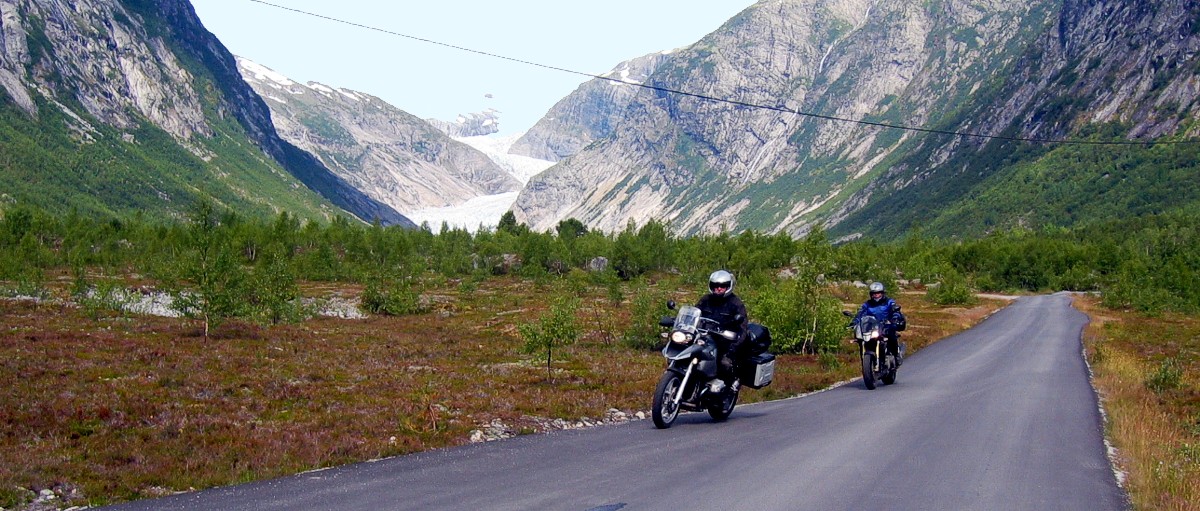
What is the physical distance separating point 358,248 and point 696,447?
407 feet

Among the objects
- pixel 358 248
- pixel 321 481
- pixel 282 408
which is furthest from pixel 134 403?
pixel 358 248

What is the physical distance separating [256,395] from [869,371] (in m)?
14.3

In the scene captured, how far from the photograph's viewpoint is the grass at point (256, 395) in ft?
38.5

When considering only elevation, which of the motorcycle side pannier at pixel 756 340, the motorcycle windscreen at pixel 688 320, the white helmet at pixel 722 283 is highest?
the white helmet at pixel 722 283

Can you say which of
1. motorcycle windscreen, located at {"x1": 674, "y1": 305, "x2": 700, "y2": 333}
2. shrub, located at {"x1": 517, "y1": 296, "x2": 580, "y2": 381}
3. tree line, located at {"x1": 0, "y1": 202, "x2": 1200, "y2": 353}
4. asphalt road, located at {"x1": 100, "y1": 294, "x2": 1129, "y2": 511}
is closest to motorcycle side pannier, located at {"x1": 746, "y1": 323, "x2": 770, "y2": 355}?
asphalt road, located at {"x1": 100, "y1": 294, "x2": 1129, "y2": 511}

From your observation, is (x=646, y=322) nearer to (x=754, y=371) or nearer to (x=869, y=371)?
(x=869, y=371)

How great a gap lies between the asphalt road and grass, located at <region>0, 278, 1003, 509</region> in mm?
1698

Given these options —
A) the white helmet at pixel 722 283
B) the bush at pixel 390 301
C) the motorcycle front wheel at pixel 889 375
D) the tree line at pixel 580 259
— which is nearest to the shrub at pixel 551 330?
the motorcycle front wheel at pixel 889 375

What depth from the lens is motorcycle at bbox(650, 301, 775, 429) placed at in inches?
552

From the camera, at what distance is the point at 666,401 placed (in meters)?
14.0

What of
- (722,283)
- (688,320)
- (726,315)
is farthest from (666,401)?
(722,283)

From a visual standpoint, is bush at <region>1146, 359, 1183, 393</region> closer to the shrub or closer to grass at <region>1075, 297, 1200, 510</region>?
grass at <region>1075, 297, 1200, 510</region>

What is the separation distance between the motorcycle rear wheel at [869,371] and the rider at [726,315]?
6348mm

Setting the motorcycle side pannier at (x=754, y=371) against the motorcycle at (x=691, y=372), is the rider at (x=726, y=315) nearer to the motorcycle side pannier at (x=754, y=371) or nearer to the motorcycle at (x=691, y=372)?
the motorcycle at (x=691, y=372)
